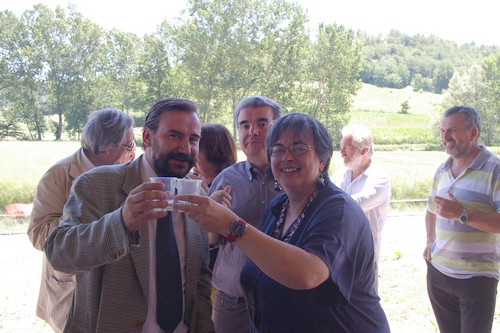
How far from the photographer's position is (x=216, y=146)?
2635 mm

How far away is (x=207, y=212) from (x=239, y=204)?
0.88 meters

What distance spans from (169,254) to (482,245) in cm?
226

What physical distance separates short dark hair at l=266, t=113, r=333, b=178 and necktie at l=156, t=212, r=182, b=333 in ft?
1.83

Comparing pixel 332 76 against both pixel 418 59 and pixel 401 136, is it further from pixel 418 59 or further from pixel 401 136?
pixel 418 59

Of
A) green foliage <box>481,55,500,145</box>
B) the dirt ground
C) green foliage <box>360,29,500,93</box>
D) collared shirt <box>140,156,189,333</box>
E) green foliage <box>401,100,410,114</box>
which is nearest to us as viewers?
collared shirt <box>140,156,189,333</box>

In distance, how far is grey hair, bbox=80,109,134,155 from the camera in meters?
2.29

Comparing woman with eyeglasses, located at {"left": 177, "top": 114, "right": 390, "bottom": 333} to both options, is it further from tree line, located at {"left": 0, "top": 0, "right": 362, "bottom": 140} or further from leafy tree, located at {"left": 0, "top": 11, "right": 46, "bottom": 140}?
leafy tree, located at {"left": 0, "top": 11, "right": 46, "bottom": 140}

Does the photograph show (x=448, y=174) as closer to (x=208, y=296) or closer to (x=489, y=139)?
(x=208, y=296)

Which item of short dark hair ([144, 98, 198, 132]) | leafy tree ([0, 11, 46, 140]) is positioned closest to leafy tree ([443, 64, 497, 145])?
short dark hair ([144, 98, 198, 132])

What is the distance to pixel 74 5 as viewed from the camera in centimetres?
543

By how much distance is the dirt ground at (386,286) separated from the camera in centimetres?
375

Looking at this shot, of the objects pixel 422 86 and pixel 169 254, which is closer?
pixel 169 254

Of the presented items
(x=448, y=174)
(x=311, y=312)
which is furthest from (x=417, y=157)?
(x=311, y=312)

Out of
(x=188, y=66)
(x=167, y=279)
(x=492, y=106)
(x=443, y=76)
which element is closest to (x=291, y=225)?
(x=167, y=279)
